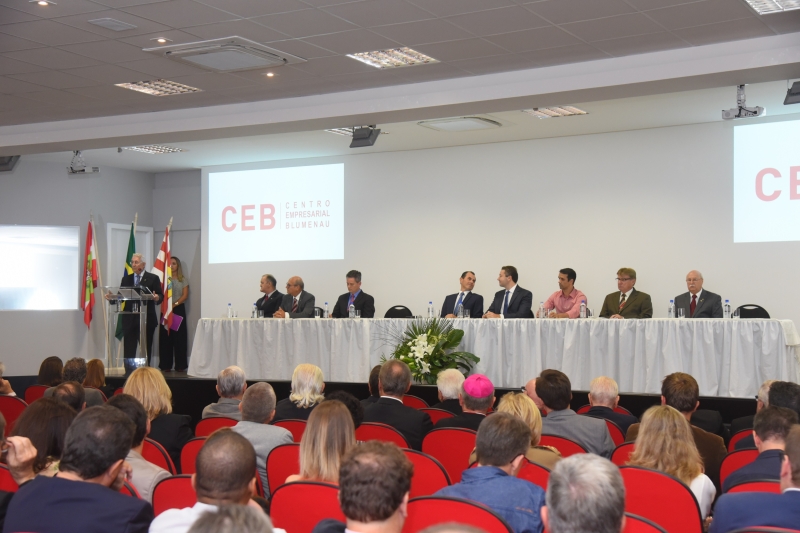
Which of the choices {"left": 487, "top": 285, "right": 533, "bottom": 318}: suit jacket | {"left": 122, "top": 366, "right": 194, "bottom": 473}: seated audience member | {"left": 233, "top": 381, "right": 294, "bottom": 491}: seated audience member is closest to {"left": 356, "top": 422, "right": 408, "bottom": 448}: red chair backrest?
{"left": 233, "top": 381, "right": 294, "bottom": 491}: seated audience member

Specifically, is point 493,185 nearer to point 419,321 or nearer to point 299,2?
point 419,321

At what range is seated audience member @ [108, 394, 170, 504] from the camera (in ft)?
9.94

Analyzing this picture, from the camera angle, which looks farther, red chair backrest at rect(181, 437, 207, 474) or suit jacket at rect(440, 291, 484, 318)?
suit jacket at rect(440, 291, 484, 318)

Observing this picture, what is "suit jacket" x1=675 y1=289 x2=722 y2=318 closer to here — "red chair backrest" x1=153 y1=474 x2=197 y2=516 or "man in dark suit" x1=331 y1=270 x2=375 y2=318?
"man in dark suit" x1=331 y1=270 x2=375 y2=318

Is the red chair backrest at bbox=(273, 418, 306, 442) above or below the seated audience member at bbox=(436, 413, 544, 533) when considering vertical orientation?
below

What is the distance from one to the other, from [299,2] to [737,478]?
404cm

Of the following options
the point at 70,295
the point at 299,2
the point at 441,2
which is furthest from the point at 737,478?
the point at 70,295

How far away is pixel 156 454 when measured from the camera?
3590 mm

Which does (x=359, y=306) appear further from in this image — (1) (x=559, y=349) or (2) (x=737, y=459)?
(2) (x=737, y=459)

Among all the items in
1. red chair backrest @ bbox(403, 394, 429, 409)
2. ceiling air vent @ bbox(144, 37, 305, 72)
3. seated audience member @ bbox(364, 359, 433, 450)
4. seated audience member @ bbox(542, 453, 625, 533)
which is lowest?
red chair backrest @ bbox(403, 394, 429, 409)

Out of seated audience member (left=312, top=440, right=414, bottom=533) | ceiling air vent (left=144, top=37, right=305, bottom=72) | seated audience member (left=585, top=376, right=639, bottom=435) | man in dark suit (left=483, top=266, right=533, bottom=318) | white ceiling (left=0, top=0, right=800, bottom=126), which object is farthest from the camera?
man in dark suit (left=483, top=266, right=533, bottom=318)

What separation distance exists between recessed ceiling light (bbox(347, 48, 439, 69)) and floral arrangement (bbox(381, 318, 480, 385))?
262 centimetres

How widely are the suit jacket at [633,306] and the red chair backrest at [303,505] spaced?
6.70 m

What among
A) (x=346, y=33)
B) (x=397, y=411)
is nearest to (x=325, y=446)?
(x=397, y=411)
